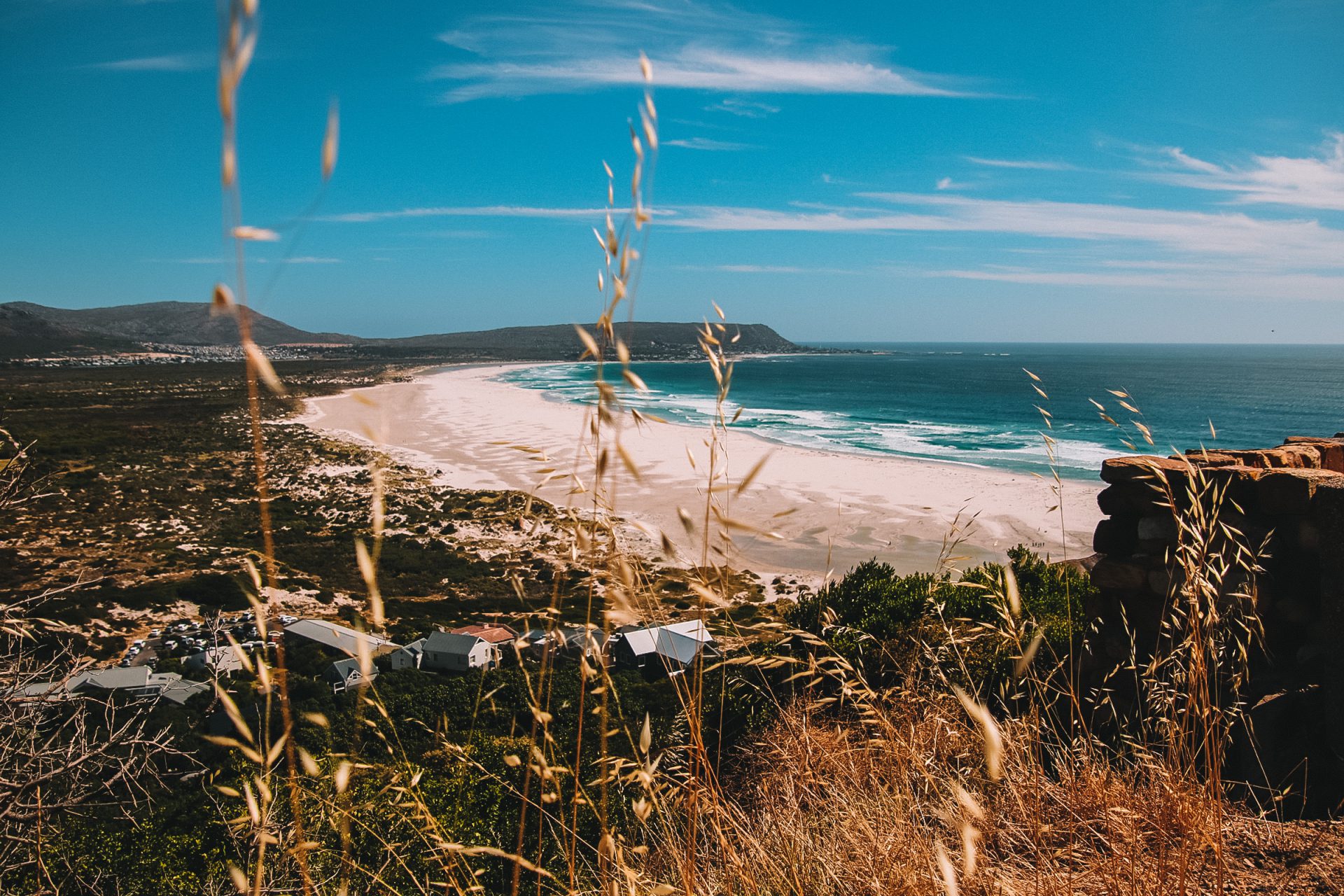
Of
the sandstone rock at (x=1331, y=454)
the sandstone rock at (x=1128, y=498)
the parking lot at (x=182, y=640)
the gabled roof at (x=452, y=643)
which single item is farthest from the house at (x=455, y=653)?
the sandstone rock at (x=1331, y=454)

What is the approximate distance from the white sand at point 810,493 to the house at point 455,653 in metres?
2.79

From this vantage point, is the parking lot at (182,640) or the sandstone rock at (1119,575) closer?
the sandstone rock at (1119,575)

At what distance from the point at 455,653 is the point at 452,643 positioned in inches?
14.0


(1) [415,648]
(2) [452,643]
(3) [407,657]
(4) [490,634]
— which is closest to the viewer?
(2) [452,643]

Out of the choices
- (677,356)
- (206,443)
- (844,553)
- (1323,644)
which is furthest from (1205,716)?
(677,356)

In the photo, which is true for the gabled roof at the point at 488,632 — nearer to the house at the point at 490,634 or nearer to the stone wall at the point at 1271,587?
the house at the point at 490,634

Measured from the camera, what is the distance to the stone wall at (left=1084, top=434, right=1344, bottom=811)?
3.56 m

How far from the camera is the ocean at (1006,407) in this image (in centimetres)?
3812

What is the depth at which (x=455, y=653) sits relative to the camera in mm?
10797

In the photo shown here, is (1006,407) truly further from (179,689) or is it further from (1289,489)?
(179,689)

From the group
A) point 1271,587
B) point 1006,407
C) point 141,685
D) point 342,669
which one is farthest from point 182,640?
point 1006,407

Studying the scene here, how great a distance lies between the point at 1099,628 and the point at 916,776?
238 centimetres

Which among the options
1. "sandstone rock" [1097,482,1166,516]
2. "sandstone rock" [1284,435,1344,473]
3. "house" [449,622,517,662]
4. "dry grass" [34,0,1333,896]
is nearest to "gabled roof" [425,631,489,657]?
"house" [449,622,517,662]

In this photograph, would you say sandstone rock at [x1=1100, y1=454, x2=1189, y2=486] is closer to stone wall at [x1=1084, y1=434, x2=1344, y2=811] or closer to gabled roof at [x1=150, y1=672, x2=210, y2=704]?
stone wall at [x1=1084, y1=434, x2=1344, y2=811]
